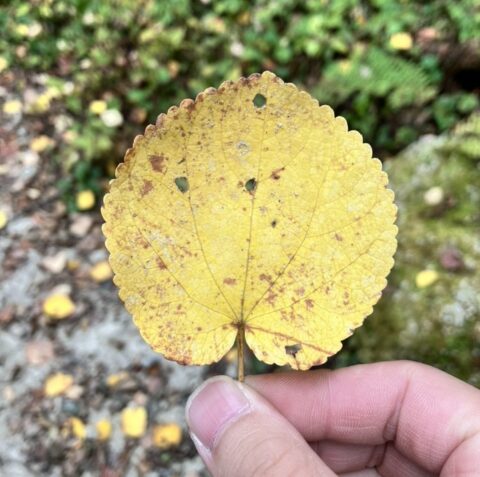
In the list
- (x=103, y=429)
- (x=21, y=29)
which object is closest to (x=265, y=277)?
(x=103, y=429)

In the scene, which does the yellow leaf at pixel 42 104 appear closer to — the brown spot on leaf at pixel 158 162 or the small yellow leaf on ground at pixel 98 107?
the small yellow leaf on ground at pixel 98 107

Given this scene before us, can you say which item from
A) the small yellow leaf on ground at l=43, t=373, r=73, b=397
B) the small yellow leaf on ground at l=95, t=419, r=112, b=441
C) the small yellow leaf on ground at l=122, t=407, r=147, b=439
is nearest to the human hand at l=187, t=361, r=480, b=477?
the small yellow leaf on ground at l=122, t=407, r=147, b=439

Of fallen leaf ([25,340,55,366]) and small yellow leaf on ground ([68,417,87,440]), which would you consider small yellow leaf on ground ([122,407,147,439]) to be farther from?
fallen leaf ([25,340,55,366])

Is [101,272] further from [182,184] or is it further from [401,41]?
[401,41]

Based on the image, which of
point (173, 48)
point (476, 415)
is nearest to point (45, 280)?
point (173, 48)

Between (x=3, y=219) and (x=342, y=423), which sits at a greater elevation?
(x=342, y=423)

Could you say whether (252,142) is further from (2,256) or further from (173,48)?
(173,48)
